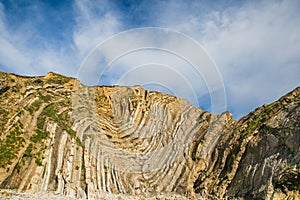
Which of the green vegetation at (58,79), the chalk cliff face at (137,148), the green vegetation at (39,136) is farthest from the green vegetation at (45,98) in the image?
the green vegetation at (39,136)

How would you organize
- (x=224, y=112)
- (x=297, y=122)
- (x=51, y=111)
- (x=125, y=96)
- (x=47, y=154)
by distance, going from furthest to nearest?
(x=125, y=96) < (x=224, y=112) < (x=51, y=111) < (x=47, y=154) < (x=297, y=122)

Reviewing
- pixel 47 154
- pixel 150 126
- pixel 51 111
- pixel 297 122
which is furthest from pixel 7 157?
pixel 297 122

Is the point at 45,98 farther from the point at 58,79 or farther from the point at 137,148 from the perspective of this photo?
the point at 137,148

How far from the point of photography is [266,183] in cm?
1592

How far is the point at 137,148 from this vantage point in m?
30.5

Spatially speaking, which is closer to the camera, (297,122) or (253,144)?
(297,122)

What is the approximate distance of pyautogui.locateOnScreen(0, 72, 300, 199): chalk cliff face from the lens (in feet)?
59.1

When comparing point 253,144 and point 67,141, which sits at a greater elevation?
point 67,141

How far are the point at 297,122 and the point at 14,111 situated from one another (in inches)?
851

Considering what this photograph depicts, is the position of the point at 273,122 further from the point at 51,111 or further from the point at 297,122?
the point at 51,111

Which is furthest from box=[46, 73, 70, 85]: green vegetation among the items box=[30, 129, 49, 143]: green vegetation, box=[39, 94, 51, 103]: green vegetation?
box=[30, 129, 49, 143]: green vegetation

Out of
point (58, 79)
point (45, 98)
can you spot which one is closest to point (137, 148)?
point (45, 98)

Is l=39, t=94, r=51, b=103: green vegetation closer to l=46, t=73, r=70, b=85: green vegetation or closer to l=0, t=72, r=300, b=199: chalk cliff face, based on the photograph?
l=0, t=72, r=300, b=199: chalk cliff face

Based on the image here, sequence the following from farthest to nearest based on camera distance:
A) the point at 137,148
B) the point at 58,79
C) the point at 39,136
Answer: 1. the point at 58,79
2. the point at 137,148
3. the point at 39,136
